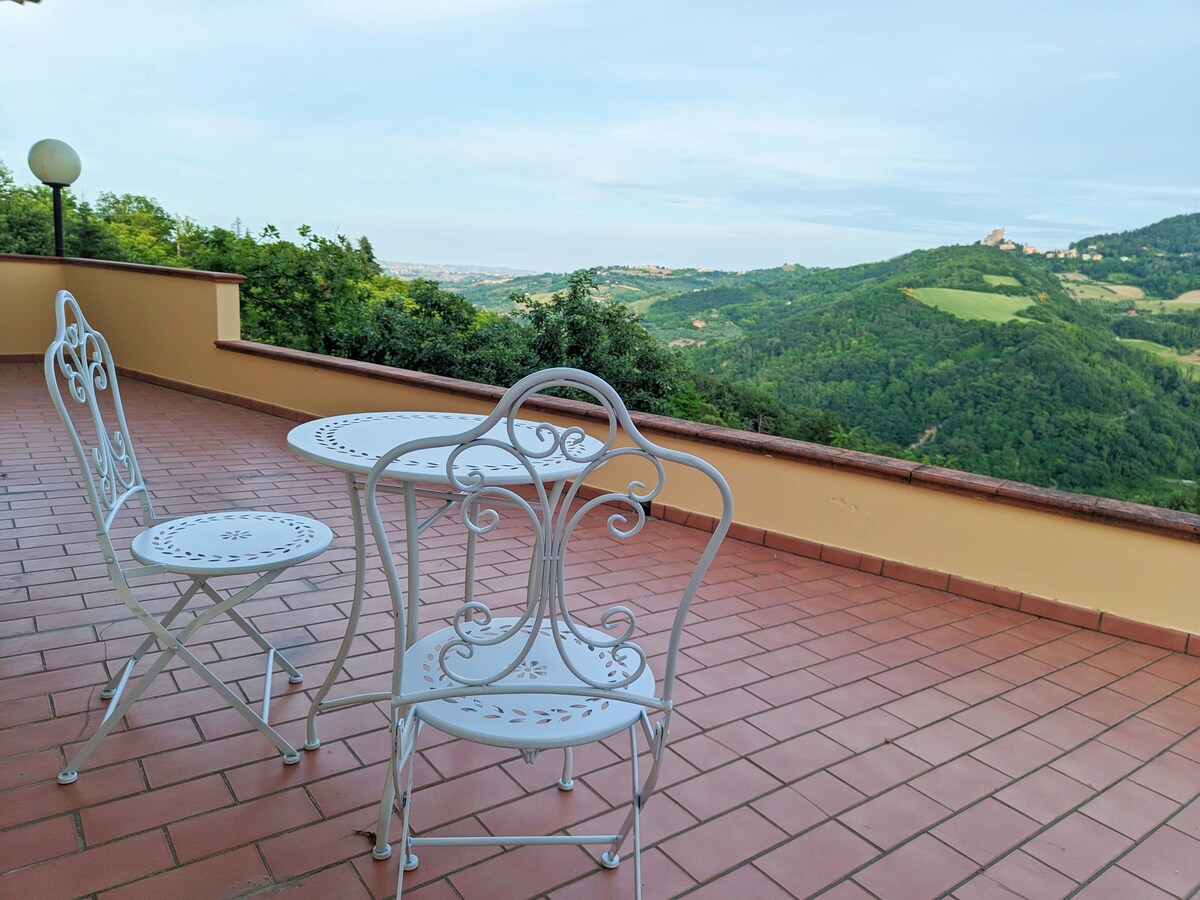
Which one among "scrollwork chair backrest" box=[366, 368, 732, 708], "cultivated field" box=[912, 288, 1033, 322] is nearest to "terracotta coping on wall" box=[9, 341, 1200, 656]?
"scrollwork chair backrest" box=[366, 368, 732, 708]

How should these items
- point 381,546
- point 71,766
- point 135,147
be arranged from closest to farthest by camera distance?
1. point 381,546
2. point 71,766
3. point 135,147

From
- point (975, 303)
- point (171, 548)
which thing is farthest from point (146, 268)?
point (975, 303)

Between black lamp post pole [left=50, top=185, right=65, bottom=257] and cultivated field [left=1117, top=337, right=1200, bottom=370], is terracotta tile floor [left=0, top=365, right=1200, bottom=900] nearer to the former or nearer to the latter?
black lamp post pole [left=50, top=185, right=65, bottom=257]

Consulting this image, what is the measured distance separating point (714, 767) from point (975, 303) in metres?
9.25

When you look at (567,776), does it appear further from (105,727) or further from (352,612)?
(105,727)

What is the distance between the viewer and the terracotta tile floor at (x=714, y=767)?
1.74 meters

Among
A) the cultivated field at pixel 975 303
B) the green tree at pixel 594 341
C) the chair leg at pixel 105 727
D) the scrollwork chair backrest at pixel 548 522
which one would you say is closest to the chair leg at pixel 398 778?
the scrollwork chair backrest at pixel 548 522

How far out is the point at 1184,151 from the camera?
40.2ft

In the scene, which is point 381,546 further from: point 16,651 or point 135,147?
point 135,147

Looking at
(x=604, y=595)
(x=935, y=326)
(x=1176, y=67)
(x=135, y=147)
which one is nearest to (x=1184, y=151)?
(x=1176, y=67)

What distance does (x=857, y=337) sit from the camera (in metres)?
9.59

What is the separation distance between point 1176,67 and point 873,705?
1128cm

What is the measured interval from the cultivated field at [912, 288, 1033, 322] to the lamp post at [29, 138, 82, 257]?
9039mm

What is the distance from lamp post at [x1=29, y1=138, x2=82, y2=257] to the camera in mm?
8148
